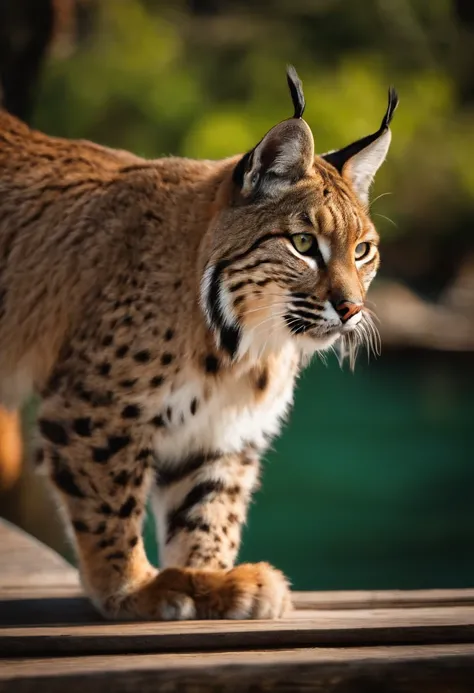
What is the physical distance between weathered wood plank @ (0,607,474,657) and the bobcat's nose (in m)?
0.60

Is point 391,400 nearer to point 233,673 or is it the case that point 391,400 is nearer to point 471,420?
point 471,420

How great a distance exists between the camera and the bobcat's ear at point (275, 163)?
8.50 ft

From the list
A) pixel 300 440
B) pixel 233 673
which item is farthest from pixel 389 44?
pixel 233 673

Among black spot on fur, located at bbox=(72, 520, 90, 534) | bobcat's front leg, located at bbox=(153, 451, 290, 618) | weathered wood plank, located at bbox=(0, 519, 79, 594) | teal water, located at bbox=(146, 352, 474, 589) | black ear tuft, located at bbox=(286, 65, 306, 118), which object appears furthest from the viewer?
teal water, located at bbox=(146, 352, 474, 589)

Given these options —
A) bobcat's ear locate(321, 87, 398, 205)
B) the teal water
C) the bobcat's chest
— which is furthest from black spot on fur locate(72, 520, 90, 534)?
the teal water

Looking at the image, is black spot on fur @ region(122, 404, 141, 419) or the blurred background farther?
the blurred background

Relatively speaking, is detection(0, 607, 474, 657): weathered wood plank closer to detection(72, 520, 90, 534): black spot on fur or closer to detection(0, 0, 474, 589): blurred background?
detection(72, 520, 90, 534): black spot on fur

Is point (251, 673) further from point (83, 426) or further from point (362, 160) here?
point (362, 160)

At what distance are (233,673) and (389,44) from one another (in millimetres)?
11581

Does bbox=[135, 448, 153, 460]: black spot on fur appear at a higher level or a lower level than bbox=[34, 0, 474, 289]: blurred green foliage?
lower

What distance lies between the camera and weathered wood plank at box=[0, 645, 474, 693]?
1894 mm

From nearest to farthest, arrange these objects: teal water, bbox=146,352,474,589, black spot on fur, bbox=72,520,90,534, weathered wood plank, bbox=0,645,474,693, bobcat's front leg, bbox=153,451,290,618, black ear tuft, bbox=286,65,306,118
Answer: weathered wood plank, bbox=0,645,474,693
black ear tuft, bbox=286,65,306,118
black spot on fur, bbox=72,520,90,534
bobcat's front leg, bbox=153,451,290,618
teal water, bbox=146,352,474,589

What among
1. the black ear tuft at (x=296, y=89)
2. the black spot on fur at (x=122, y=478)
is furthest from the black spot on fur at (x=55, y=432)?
the black ear tuft at (x=296, y=89)

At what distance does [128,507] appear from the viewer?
8.76 ft
